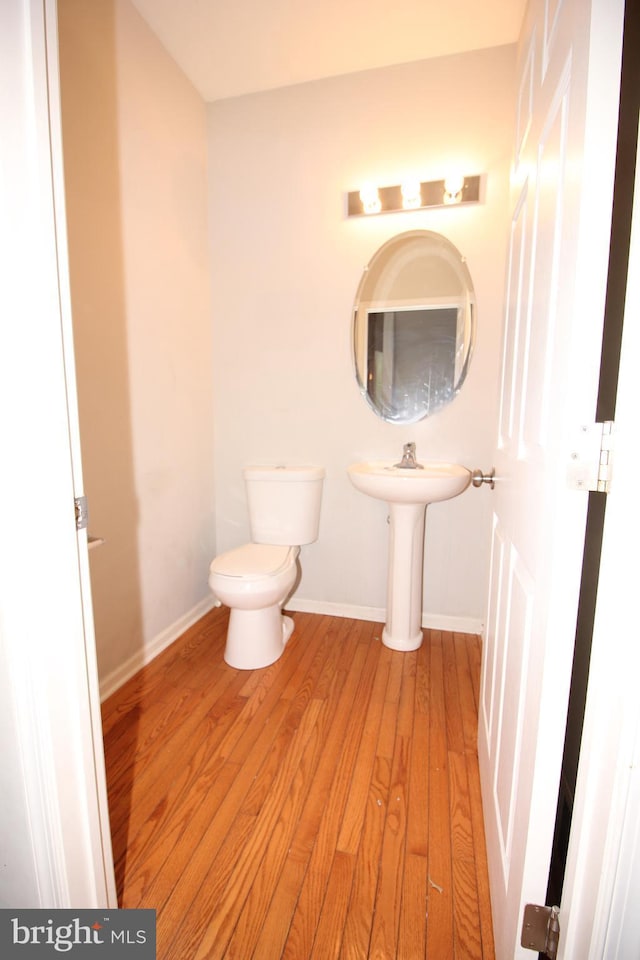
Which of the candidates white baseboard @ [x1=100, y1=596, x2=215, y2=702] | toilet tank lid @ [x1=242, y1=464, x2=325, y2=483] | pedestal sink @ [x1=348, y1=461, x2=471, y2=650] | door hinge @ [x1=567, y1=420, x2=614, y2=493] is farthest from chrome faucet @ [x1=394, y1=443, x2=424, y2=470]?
door hinge @ [x1=567, y1=420, x2=614, y2=493]

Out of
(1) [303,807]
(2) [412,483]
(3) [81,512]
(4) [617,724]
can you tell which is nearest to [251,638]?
(1) [303,807]

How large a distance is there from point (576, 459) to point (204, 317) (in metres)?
2.17

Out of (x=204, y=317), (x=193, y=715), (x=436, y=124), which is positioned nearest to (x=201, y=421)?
(x=204, y=317)

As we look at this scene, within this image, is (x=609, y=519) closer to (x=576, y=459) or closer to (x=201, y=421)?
(x=576, y=459)

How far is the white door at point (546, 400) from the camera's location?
1.90ft

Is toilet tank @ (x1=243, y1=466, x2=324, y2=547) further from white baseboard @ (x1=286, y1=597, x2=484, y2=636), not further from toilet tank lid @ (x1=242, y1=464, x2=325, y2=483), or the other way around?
white baseboard @ (x1=286, y1=597, x2=484, y2=636)

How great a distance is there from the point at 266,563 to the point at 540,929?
1.42 m

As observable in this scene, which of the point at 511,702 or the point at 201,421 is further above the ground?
the point at 201,421

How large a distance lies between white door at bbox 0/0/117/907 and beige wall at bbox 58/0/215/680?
97 centimetres

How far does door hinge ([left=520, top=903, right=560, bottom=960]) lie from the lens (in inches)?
28.8

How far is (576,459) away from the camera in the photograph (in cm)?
62

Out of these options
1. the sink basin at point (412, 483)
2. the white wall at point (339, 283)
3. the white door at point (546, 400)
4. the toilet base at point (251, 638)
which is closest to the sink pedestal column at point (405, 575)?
the sink basin at point (412, 483)

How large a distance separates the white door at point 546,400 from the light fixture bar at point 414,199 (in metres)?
0.87

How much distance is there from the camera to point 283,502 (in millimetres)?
2271
